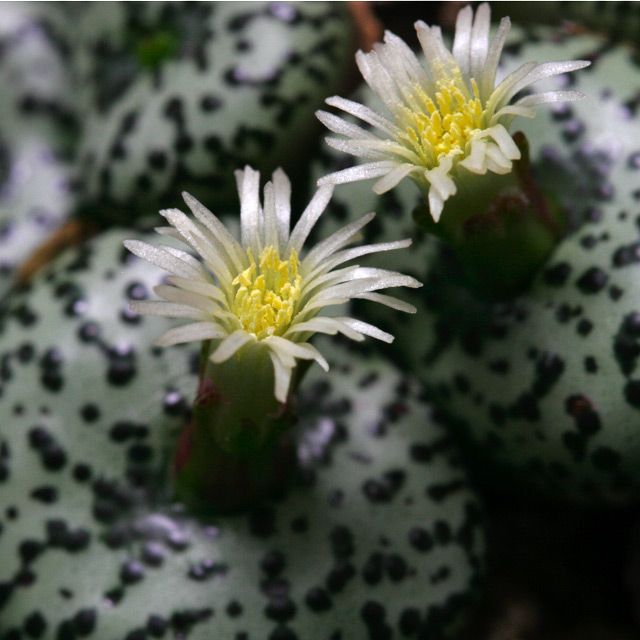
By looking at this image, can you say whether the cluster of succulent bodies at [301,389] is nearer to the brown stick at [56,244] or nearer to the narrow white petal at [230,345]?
the narrow white petal at [230,345]

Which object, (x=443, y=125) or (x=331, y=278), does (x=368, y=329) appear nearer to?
(x=331, y=278)

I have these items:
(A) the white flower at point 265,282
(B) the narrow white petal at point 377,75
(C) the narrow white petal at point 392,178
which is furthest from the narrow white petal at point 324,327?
(B) the narrow white petal at point 377,75

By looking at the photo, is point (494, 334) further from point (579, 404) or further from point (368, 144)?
point (368, 144)

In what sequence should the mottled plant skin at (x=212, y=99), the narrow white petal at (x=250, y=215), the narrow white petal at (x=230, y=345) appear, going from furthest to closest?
the mottled plant skin at (x=212, y=99) → the narrow white petal at (x=250, y=215) → the narrow white petal at (x=230, y=345)

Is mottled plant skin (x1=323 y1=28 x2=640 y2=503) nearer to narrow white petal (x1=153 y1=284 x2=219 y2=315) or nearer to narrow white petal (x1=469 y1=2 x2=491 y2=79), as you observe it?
narrow white petal (x1=469 y1=2 x2=491 y2=79)

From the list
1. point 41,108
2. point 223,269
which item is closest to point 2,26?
point 41,108

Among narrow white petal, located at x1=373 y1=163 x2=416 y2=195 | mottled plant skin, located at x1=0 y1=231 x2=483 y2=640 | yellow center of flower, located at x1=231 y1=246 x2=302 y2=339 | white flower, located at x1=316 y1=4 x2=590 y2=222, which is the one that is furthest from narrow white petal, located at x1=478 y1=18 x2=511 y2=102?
mottled plant skin, located at x1=0 y1=231 x2=483 y2=640

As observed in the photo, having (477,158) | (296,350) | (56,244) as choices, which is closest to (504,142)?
(477,158)

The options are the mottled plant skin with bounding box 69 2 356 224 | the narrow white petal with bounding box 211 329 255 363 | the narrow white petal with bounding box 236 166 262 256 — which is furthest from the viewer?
the mottled plant skin with bounding box 69 2 356 224

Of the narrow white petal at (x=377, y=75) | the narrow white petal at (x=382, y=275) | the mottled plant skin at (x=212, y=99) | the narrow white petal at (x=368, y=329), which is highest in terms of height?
the mottled plant skin at (x=212, y=99)
